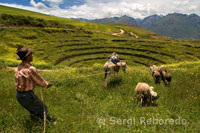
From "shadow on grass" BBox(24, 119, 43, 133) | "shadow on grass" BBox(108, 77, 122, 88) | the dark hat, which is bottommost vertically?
"shadow on grass" BBox(24, 119, 43, 133)

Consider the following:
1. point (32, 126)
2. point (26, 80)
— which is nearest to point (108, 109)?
point (32, 126)

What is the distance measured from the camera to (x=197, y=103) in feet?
23.0

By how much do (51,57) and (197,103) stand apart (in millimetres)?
45038

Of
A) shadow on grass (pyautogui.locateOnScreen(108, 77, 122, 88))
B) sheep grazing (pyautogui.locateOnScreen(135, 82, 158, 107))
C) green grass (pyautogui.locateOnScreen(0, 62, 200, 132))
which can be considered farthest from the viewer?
shadow on grass (pyautogui.locateOnScreen(108, 77, 122, 88))

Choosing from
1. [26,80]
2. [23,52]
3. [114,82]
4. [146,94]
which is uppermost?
[23,52]

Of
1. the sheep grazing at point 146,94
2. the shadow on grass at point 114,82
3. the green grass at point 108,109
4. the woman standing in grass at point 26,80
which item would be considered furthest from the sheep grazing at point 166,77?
the woman standing in grass at point 26,80

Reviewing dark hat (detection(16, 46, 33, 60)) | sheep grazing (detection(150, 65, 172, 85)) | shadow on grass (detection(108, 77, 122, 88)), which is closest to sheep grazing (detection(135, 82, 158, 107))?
shadow on grass (detection(108, 77, 122, 88))

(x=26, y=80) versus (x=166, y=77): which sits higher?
(x=26, y=80)

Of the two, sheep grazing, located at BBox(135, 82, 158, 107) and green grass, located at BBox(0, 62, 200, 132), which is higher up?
sheep grazing, located at BBox(135, 82, 158, 107)

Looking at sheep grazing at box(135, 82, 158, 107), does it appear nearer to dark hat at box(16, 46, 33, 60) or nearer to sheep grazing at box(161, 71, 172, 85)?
sheep grazing at box(161, 71, 172, 85)

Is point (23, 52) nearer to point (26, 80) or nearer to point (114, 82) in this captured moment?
point (26, 80)

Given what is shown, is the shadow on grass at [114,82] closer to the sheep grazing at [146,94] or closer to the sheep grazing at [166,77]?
the sheep grazing at [146,94]

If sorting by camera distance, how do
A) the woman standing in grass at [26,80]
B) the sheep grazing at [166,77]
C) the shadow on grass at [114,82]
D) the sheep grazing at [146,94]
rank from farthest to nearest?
the shadow on grass at [114,82], the sheep grazing at [166,77], the sheep grazing at [146,94], the woman standing in grass at [26,80]

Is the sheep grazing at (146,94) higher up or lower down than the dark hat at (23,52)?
lower down
